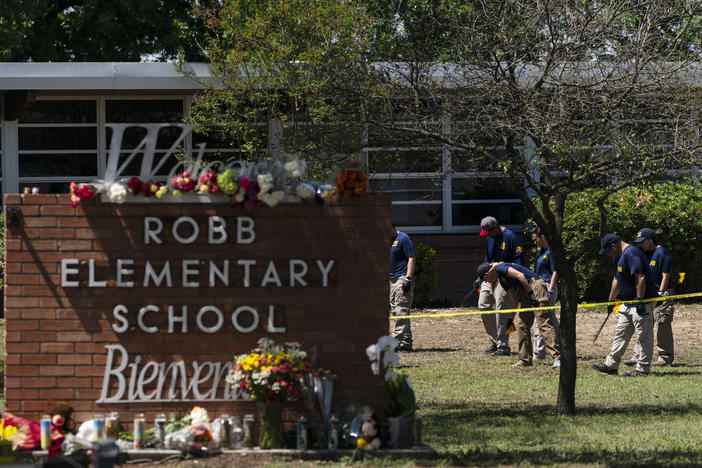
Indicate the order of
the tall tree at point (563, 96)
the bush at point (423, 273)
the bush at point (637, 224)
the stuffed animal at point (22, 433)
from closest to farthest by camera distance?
the stuffed animal at point (22, 433) < the tall tree at point (563, 96) < the bush at point (637, 224) < the bush at point (423, 273)

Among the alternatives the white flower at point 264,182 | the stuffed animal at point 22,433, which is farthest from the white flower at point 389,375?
the stuffed animal at point 22,433

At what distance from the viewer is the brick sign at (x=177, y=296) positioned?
6.98m

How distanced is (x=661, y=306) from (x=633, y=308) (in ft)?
2.95

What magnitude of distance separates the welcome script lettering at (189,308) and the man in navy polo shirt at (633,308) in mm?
5855

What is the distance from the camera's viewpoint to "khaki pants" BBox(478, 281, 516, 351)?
1320 centimetres

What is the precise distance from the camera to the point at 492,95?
905 centimetres

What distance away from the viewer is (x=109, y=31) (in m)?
26.3

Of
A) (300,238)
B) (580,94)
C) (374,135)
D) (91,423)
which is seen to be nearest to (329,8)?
(374,135)

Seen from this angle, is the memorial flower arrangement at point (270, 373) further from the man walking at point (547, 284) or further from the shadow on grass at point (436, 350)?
the shadow on grass at point (436, 350)

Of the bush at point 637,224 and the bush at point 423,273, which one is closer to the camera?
the bush at point 637,224

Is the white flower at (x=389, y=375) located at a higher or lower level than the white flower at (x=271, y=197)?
Result: lower

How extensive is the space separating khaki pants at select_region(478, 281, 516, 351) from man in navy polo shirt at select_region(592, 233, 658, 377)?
60.9 inches

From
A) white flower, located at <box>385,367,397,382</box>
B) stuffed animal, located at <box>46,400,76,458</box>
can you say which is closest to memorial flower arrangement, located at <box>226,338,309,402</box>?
white flower, located at <box>385,367,397,382</box>

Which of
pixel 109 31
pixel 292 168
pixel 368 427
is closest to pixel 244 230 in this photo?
pixel 292 168
